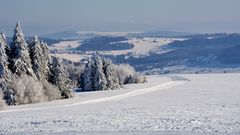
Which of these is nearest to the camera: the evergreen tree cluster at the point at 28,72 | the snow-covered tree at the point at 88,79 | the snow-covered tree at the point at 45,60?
the evergreen tree cluster at the point at 28,72

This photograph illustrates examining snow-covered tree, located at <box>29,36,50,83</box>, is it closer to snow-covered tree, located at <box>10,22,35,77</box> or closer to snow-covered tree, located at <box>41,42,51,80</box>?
snow-covered tree, located at <box>41,42,51,80</box>

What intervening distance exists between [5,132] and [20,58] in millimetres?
39206

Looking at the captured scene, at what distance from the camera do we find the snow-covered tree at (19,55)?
63.5m

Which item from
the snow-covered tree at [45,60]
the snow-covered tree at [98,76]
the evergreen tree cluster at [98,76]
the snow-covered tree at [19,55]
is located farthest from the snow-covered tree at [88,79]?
the snow-covered tree at [19,55]

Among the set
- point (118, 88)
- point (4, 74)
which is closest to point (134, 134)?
point (4, 74)

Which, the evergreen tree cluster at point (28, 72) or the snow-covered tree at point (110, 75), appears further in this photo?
the snow-covered tree at point (110, 75)

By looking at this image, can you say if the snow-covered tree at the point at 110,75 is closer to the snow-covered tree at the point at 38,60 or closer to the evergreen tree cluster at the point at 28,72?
the evergreen tree cluster at the point at 28,72

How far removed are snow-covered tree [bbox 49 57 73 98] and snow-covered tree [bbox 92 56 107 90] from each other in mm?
11197

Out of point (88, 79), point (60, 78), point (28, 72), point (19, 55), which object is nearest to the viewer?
point (19, 55)

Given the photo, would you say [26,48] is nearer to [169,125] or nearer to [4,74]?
[4,74]

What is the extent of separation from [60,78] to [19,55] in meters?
6.42

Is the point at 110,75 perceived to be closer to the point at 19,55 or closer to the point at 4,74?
the point at 19,55

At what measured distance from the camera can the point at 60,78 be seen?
6744 cm

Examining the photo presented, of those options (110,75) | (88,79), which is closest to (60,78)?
(88,79)
